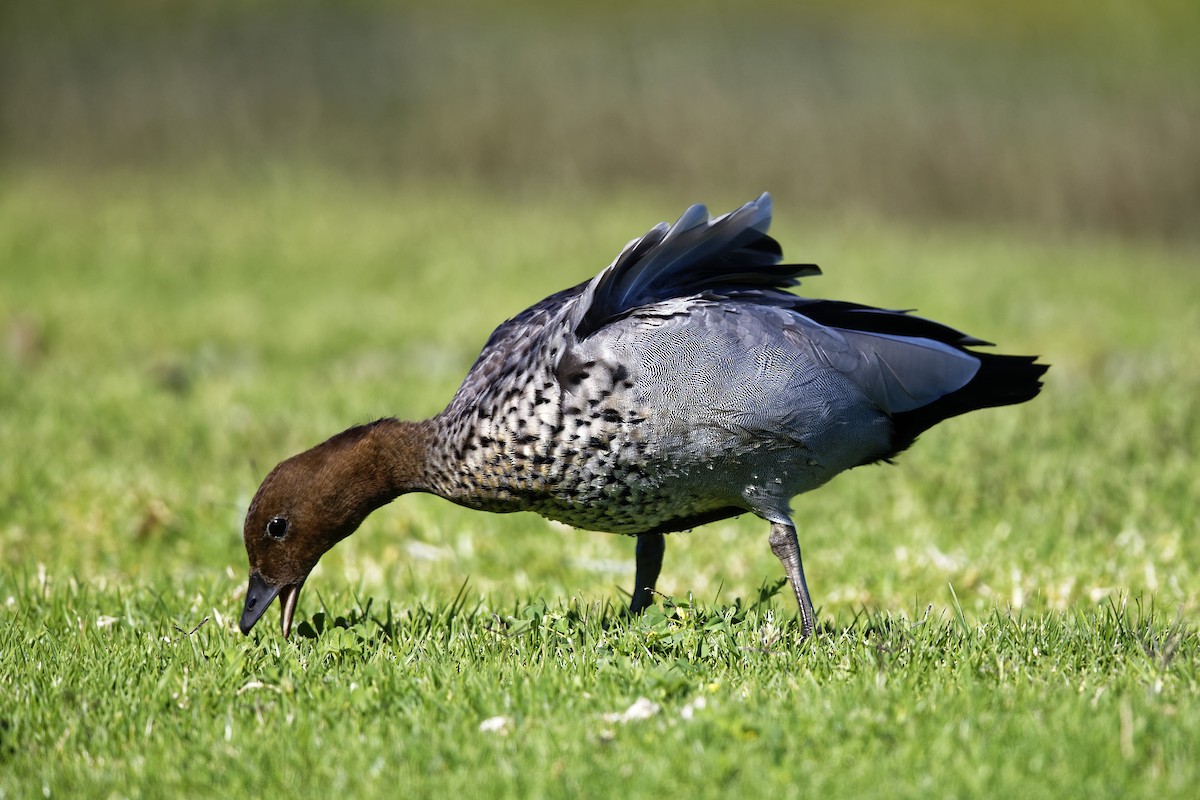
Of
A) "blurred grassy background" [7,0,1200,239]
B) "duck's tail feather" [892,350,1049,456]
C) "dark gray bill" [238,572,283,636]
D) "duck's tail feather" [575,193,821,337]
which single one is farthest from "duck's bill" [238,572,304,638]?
"blurred grassy background" [7,0,1200,239]

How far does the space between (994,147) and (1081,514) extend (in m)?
11.2

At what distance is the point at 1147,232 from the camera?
51.5 ft

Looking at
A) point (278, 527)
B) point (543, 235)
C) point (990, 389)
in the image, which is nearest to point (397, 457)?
point (278, 527)

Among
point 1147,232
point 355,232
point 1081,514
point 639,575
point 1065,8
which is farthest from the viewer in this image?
point 1065,8

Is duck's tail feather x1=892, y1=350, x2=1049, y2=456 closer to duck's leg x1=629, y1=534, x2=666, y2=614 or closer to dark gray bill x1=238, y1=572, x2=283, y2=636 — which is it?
duck's leg x1=629, y1=534, x2=666, y2=614

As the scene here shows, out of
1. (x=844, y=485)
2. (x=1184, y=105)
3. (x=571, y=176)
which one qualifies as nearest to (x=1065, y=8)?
(x=1184, y=105)

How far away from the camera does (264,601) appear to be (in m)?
4.08

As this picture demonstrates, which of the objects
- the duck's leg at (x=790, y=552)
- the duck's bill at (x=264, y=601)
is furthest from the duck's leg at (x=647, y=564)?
the duck's bill at (x=264, y=601)

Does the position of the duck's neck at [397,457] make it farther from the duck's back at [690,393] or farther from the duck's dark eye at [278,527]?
the duck's dark eye at [278,527]

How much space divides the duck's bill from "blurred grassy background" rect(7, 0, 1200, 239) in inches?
469

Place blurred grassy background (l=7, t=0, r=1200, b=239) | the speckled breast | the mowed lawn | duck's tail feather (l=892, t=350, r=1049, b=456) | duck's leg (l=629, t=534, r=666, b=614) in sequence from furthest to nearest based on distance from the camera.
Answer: blurred grassy background (l=7, t=0, r=1200, b=239), duck's leg (l=629, t=534, r=666, b=614), duck's tail feather (l=892, t=350, r=1049, b=456), the speckled breast, the mowed lawn

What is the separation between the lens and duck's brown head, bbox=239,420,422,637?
13.6 feet

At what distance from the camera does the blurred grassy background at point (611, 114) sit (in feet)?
51.8

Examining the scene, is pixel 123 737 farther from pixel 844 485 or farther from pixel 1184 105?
pixel 1184 105
